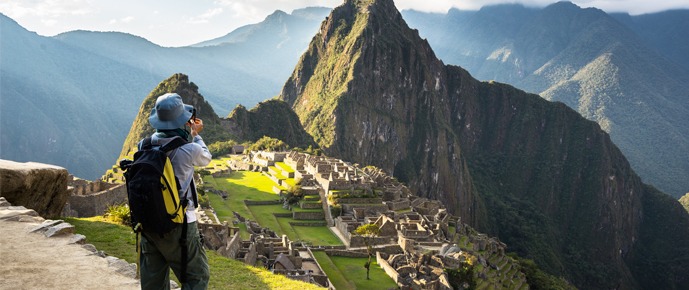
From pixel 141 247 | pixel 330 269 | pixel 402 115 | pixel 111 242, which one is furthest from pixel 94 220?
Answer: pixel 402 115

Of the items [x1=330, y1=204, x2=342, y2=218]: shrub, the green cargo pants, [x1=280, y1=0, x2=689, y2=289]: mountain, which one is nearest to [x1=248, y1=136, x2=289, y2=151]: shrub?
[x1=280, y1=0, x2=689, y2=289]: mountain

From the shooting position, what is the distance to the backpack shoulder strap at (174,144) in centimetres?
617

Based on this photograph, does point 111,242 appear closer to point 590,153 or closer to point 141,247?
point 141,247

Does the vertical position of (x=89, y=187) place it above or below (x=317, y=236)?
above

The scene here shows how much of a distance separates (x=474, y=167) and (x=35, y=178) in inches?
7025

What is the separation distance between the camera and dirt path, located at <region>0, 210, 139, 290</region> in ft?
24.5

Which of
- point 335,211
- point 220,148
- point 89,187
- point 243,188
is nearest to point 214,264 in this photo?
point 89,187

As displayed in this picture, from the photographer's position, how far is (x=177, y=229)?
620 cm

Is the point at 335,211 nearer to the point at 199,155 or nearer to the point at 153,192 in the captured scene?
the point at 199,155

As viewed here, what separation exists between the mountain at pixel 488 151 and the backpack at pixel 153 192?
112 meters

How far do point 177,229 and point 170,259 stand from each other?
0.42m

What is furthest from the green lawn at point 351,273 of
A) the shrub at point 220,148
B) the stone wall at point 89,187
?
the shrub at point 220,148

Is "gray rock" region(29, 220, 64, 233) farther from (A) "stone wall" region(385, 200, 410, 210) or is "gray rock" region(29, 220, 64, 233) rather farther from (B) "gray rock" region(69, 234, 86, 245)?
(A) "stone wall" region(385, 200, 410, 210)

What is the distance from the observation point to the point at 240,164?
216 feet
